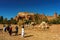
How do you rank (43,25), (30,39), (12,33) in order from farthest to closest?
(43,25)
(12,33)
(30,39)

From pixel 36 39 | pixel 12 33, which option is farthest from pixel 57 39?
pixel 12 33

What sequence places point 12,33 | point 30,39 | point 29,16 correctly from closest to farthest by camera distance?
point 30,39
point 12,33
point 29,16

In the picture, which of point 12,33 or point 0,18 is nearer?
point 12,33

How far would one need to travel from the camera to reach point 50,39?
2008 centimetres

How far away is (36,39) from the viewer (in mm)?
20719

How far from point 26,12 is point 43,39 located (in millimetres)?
50445

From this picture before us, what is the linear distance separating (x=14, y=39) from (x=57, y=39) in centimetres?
579

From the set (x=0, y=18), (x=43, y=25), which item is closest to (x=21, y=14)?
(x=0, y=18)

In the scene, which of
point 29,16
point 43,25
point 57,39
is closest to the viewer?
point 57,39

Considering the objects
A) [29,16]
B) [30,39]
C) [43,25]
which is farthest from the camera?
[29,16]

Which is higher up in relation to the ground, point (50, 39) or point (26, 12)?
point (26, 12)

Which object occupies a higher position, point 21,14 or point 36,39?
point 21,14

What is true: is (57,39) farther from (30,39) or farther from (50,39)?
(30,39)

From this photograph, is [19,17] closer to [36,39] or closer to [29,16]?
[29,16]
